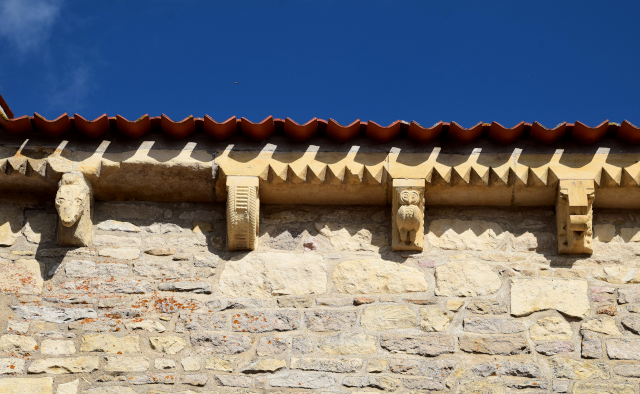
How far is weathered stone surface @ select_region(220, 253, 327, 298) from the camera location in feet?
16.9

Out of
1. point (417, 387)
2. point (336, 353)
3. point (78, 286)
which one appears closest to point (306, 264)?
point (336, 353)

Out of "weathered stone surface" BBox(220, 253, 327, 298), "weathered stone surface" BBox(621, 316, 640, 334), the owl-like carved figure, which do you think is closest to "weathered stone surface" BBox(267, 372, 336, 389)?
"weathered stone surface" BBox(220, 253, 327, 298)

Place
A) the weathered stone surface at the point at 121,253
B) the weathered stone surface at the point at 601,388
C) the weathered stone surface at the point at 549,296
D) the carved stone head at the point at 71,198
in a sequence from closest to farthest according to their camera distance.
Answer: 1. the weathered stone surface at the point at 601,388
2. the weathered stone surface at the point at 549,296
3. the carved stone head at the point at 71,198
4. the weathered stone surface at the point at 121,253

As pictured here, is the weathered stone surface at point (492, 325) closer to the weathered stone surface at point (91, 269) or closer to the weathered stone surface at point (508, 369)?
the weathered stone surface at point (508, 369)

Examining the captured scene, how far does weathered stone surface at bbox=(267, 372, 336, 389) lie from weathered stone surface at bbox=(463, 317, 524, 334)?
93 cm

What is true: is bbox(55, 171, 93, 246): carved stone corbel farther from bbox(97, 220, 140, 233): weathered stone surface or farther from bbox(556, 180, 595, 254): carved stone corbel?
bbox(556, 180, 595, 254): carved stone corbel

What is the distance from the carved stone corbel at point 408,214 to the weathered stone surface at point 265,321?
0.84 metres

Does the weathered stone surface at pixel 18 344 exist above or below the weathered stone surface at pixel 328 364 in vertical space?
above

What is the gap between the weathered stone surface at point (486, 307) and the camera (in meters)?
5.05

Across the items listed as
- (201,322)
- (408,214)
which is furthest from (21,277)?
(408,214)

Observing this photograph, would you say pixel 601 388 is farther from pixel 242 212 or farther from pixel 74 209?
pixel 74 209

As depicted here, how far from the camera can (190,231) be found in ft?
17.7

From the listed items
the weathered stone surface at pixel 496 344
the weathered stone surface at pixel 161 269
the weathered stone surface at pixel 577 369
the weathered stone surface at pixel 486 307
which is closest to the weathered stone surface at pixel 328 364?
the weathered stone surface at pixel 496 344

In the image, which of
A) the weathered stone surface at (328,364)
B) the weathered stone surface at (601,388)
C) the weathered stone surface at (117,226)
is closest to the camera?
the weathered stone surface at (601,388)
